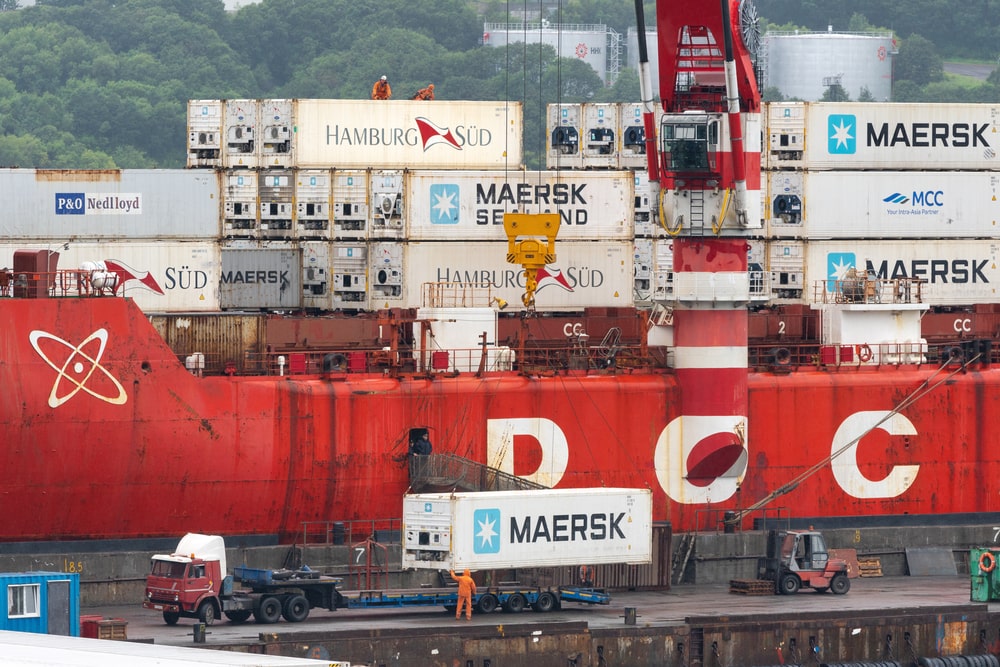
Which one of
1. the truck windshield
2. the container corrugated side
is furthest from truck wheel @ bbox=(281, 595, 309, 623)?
the container corrugated side

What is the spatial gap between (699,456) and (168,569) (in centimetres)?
1582

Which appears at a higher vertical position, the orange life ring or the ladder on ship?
the ladder on ship

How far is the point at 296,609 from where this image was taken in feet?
135

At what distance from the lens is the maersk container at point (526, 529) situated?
141 ft

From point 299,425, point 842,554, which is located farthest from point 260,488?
point 842,554

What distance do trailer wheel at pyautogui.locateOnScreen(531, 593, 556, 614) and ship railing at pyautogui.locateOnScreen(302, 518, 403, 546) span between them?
525cm

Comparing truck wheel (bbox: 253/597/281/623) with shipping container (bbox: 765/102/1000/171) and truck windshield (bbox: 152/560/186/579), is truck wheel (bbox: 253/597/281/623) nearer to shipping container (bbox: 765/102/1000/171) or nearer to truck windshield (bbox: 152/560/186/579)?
truck windshield (bbox: 152/560/186/579)

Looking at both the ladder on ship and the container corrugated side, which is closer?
the ladder on ship

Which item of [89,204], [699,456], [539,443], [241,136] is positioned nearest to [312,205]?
[241,136]

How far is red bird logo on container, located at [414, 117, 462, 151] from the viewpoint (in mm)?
57375

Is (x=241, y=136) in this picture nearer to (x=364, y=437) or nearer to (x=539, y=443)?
(x=364, y=437)

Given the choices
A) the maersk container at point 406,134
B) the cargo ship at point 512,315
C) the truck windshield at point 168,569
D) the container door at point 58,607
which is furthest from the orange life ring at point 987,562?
the container door at point 58,607

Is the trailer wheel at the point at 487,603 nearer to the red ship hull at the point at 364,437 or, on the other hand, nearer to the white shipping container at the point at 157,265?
the red ship hull at the point at 364,437

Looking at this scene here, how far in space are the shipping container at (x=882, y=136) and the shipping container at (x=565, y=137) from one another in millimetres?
5638
